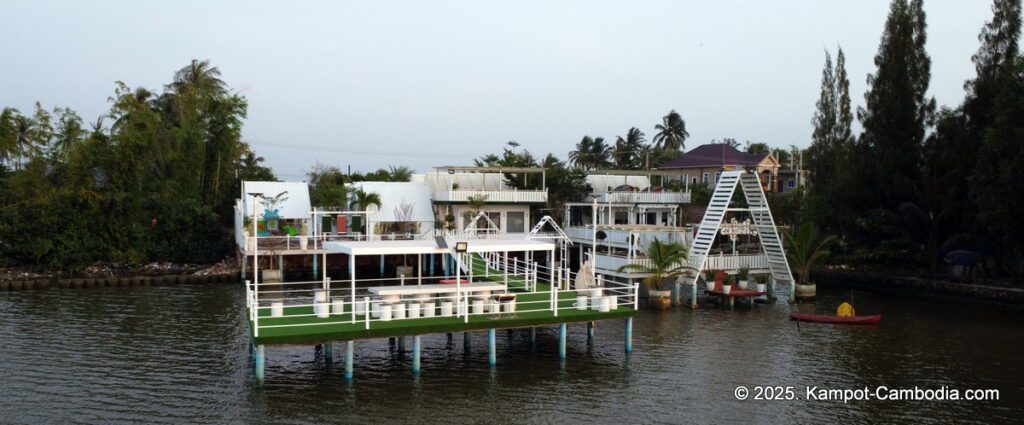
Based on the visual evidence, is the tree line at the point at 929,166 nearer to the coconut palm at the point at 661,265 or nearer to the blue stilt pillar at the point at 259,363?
the coconut palm at the point at 661,265

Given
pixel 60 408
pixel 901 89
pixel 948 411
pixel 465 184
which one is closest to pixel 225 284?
pixel 465 184

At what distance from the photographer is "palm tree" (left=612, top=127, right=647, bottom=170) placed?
290 feet

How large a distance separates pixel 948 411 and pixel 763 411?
3931 mm

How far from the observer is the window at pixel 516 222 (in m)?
45.3

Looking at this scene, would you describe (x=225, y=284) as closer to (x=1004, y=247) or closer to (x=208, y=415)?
(x=208, y=415)

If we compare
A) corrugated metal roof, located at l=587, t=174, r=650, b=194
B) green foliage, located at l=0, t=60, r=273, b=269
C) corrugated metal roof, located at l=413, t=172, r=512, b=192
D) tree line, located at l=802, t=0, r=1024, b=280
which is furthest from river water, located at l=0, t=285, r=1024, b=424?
corrugated metal roof, located at l=587, t=174, r=650, b=194

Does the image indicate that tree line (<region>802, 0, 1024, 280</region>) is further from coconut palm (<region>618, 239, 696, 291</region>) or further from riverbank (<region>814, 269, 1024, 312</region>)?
coconut palm (<region>618, 239, 696, 291</region>)

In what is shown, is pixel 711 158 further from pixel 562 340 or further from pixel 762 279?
pixel 562 340

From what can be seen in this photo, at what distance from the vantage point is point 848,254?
40.8m

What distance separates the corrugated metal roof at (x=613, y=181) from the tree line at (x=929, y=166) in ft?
39.8

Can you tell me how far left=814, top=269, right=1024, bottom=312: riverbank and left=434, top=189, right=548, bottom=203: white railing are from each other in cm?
1548

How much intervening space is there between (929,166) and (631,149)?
199 feet

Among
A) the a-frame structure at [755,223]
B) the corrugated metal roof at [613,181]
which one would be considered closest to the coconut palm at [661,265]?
the a-frame structure at [755,223]

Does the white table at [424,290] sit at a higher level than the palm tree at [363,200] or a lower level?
lower
